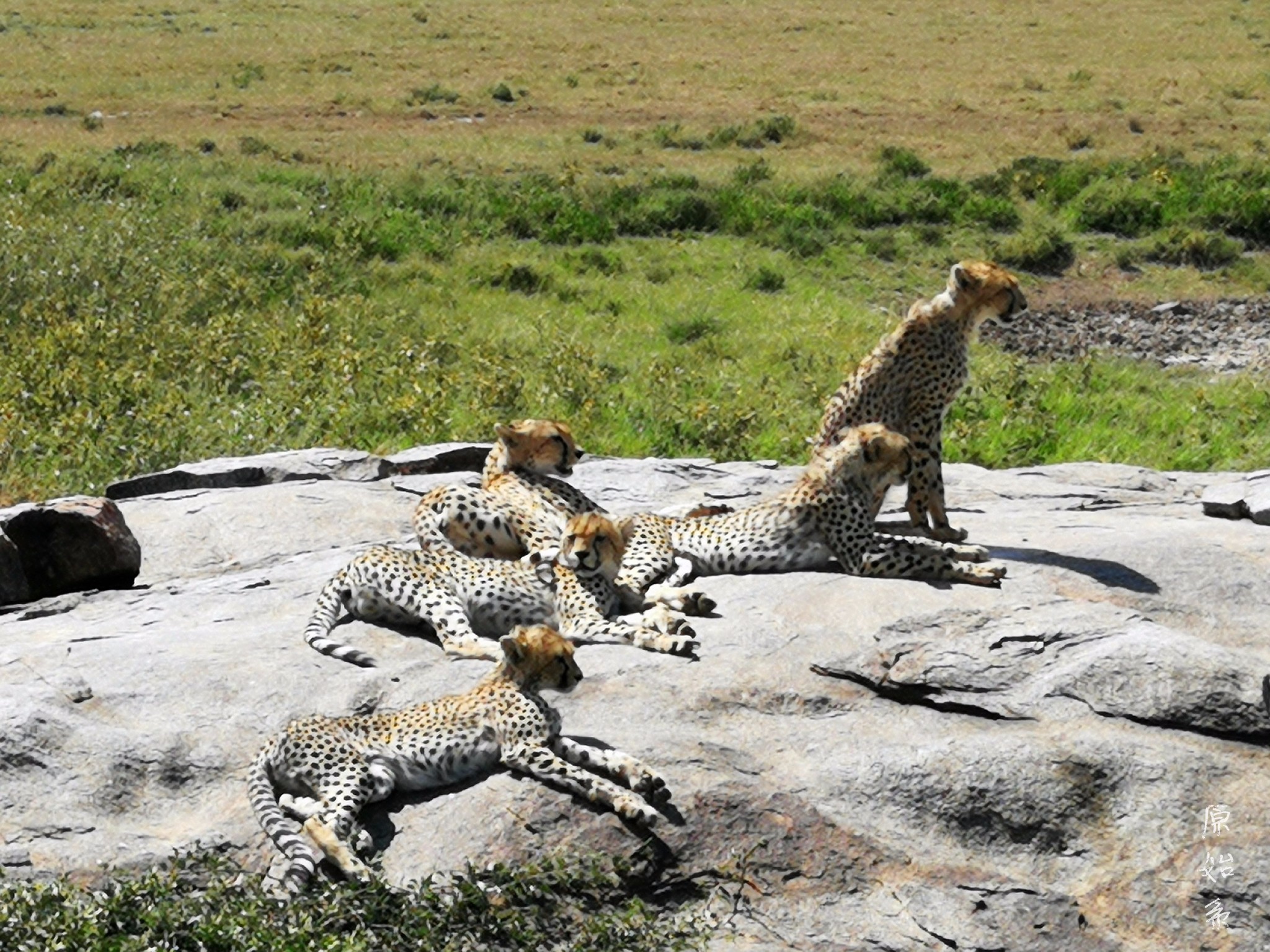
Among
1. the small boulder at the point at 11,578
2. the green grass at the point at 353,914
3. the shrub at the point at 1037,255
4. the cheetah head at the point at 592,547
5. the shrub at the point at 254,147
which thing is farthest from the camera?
the shrub at the point at 254,147

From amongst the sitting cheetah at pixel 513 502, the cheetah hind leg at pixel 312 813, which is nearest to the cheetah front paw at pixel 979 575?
the sitting cheetah at pixel 513 502

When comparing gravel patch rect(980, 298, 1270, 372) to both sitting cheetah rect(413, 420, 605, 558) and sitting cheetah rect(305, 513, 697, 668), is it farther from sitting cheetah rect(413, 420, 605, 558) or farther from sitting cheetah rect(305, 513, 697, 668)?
sitting cheetah rect(305, 513, 697, 668)

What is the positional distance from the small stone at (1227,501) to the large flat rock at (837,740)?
109cm

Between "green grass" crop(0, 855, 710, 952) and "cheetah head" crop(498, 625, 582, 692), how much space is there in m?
0.86

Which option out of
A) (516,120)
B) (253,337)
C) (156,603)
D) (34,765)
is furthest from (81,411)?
(516,120)

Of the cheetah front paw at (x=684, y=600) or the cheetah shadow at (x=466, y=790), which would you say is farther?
the cheetah front paw at (x=684, y=600)

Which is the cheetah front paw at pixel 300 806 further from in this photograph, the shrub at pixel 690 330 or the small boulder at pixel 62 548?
the shrub at pixel 690 330

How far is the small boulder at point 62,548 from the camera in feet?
28.0

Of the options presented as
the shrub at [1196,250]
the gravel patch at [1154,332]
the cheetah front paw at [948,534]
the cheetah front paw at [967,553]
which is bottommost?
the gravel patch at [1154,332]

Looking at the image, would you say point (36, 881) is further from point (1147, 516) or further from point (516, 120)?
point (516, 120)

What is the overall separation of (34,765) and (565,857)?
193 cm

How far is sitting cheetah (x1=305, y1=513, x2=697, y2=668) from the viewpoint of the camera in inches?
295

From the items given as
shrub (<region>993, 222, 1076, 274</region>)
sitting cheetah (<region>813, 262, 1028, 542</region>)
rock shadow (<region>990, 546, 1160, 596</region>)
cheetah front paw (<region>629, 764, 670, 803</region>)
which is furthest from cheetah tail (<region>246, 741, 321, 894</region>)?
shrub (<region>993, 222, 1076, 274</region>)

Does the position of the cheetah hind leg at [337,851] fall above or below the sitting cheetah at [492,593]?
below
